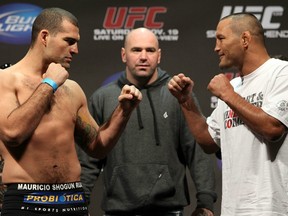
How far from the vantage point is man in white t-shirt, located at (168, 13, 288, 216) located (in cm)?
258

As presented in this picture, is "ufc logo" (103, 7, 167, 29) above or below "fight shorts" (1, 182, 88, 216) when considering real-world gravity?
above

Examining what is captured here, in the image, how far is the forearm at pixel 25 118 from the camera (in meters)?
2.57

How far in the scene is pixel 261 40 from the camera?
2.83 meters

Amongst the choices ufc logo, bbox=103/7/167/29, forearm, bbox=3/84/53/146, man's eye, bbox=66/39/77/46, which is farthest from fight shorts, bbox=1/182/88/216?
ufc logo, bbox=103/7/167/29

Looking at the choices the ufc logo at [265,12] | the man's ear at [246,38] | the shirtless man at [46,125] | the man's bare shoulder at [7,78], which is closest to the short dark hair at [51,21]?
the shirtless man at [46,125]

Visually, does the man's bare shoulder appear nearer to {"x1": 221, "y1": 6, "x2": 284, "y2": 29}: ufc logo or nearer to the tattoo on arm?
the tattoo on arm

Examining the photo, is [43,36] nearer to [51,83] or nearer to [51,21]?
[51,21]

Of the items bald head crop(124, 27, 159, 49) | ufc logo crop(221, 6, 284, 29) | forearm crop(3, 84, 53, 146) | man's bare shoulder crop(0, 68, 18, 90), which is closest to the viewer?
forearm crop(3, 84, 53, 146)

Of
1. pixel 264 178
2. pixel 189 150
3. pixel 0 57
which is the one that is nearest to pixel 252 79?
pixel 264 178

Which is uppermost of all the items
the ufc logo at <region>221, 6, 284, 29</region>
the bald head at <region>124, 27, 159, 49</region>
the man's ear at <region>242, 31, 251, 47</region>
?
the ufc logo at <region>221, 6, 284, 29</region>

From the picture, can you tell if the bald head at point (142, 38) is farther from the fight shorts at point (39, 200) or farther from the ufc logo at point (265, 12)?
the fight shorts at point (39, 200)

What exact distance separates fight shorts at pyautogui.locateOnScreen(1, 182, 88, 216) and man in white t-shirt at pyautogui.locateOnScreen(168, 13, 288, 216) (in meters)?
0.59

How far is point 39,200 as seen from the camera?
2.63 metres

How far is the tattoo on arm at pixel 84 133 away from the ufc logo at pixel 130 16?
1302 millimetres
